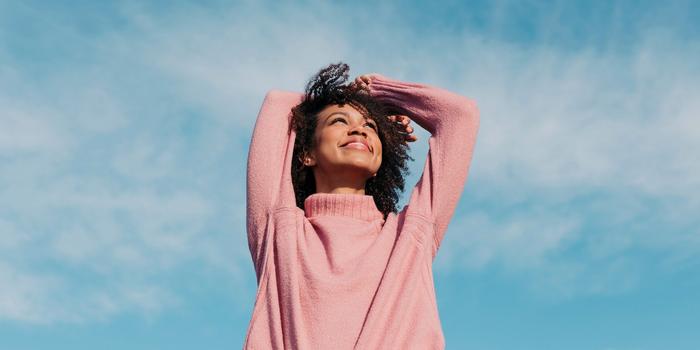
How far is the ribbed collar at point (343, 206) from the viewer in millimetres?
6090

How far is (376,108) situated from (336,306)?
5.43 ft

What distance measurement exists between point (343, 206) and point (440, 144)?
741 mm

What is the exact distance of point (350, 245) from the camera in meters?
5.81

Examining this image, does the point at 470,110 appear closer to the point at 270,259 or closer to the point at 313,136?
the point at 313,136

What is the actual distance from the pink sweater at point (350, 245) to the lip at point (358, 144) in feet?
1.09

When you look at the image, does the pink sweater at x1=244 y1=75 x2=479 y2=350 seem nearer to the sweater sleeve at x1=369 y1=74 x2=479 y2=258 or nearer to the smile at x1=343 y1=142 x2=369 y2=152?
the sweater sleeve at x1=369 y1=74 x2=479 y2=258

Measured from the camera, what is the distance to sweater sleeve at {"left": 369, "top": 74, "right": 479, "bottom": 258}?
237 inches

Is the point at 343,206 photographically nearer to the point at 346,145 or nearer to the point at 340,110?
the point at 346,145

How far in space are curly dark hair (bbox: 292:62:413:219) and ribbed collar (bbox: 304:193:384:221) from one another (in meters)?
0.37

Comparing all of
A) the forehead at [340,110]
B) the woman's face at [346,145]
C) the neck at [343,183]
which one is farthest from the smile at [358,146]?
the forehead at [340,110]

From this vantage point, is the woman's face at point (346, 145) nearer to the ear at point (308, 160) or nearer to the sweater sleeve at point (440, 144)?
the ear at point (308, 160)

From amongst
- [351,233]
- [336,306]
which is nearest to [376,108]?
[351,233]

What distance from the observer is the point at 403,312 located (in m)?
5.46

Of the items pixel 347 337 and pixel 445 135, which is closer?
pixel 347 337
